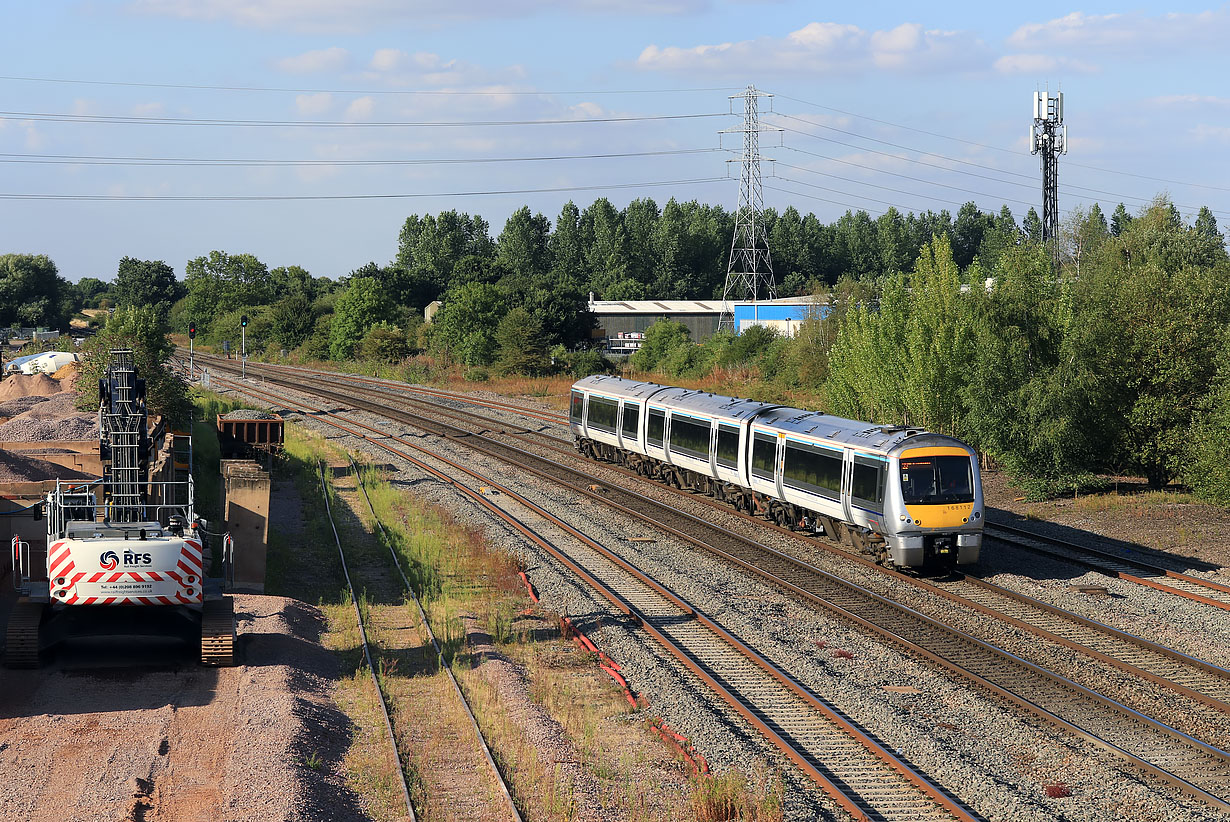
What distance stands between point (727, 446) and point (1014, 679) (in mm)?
12747

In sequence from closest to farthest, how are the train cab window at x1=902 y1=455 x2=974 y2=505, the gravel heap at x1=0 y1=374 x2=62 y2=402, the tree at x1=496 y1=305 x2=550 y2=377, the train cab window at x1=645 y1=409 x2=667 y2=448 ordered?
the train cab window at x1=902 y1=455 x2=974 y2=505
the train cab window at x1=645 y1=409 x2=667 y2=448
the gravel heap at x1=0 y1=374 x2=62 y2=402
the tree at x1=496 y1=305 x2=550 y2=377

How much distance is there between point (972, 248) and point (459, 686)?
160m

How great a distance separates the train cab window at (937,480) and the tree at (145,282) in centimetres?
14350

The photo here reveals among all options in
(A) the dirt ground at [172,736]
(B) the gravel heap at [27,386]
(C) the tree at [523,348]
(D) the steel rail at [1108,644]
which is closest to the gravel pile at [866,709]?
(D) the steel rail at [1108,644]

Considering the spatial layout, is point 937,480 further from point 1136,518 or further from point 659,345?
point 659,345

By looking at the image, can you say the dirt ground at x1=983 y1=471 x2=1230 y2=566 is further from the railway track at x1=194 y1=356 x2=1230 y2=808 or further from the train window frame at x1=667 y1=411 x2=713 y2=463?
the railway track at x1=194 y1=356 x2=1230 y2=808

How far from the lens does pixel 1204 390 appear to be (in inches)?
1110

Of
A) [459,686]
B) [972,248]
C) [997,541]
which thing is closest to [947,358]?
[997,541]

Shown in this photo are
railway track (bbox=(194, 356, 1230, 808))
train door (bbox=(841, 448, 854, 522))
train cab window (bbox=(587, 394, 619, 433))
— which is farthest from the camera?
train cab window (bbox=(587, 394, 619, 433))

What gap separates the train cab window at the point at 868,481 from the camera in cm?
2056

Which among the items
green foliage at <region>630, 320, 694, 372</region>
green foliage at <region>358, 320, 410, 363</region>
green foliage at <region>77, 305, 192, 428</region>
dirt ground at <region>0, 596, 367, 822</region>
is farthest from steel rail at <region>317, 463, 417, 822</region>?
green foliage at <region>358, 320, 410, 363</region>

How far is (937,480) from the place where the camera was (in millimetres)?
20234

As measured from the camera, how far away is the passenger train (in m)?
20.1

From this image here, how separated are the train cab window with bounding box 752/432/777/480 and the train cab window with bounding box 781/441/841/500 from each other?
0.53 m
